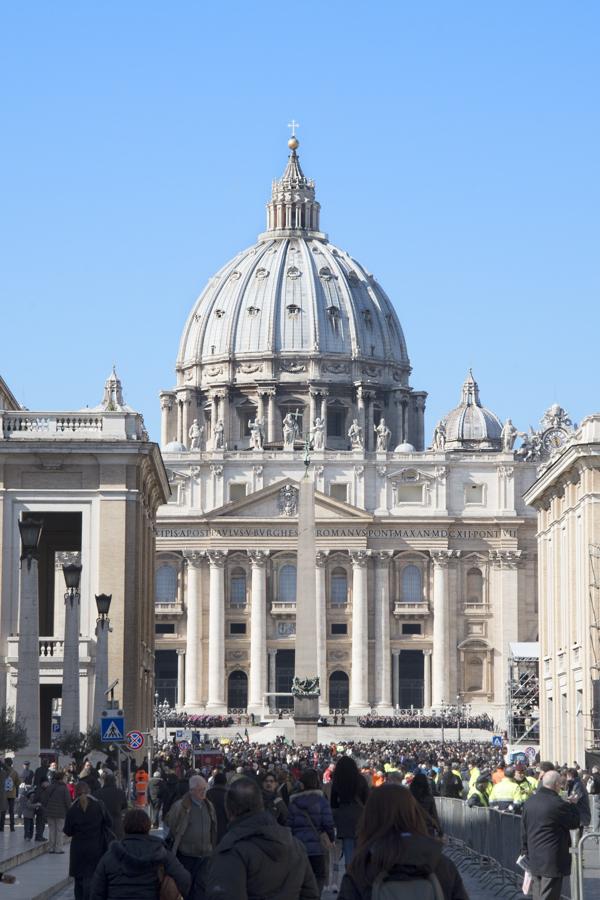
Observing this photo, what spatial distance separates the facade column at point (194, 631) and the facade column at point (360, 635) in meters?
9.24

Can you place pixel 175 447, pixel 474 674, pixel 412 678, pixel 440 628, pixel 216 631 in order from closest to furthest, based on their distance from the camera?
pixel 440 628 < pixel 216 631 < pixel 474 674 < pixel 412 678 < pixel 175 447

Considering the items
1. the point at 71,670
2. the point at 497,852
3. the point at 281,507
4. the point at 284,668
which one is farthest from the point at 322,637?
the point at 497,852

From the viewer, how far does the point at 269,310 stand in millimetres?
168000

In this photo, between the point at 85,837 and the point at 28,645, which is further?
the point at 28,645

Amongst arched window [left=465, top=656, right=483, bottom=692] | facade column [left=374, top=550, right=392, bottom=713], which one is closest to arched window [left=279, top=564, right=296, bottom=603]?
facade column [left=374, top=550, right=392, bottom=713]

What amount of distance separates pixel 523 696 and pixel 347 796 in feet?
263

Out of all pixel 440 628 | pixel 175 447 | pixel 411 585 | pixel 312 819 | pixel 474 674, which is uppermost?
pixel 175 447

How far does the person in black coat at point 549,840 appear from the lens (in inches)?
712

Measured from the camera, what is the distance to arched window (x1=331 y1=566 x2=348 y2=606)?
137m

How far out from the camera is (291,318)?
167500 millimetres

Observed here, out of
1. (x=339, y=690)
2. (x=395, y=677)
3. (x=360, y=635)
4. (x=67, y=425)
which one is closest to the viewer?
(x=67, y=425)

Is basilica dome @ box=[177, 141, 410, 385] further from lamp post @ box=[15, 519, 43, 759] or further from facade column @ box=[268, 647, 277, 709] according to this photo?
lamp post @ box=[15, 519, 43, 759]

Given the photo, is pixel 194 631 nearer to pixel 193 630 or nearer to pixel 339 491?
pixel 193 630

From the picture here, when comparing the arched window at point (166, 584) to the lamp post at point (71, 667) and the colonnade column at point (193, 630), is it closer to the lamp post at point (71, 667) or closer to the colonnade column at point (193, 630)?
the colonnade column at point (193, 630)
